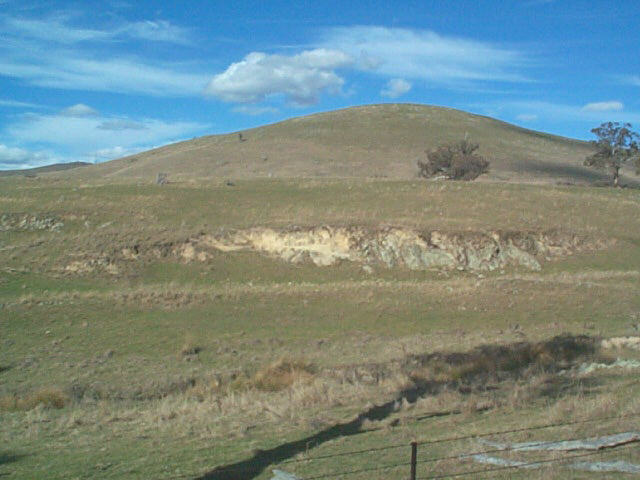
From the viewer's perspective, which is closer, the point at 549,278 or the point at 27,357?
the point at 27,357

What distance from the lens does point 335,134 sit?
370 feet

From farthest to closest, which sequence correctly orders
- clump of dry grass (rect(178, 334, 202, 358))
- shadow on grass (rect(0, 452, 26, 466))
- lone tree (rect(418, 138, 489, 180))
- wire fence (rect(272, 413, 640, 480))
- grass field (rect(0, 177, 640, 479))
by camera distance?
lone tree (rect(418, 138, 489, 180)), clump of dry grass (rect(178, 334, 202, 358)), grass field (rect(0, 177, 640, 479)), shadow on grass (rect(0, 452, 26, 466)), wire fence (rect(272, 413, 640, 480))

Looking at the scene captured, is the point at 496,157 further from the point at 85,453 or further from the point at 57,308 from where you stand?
the point at 85,453

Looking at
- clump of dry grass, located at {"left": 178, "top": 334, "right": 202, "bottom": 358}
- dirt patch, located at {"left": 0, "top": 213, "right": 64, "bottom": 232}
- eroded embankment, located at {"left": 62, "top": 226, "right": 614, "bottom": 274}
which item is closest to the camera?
clump of dry grass, located at {"left": 178, "top": 334, "right": 202, "bottom": 358}

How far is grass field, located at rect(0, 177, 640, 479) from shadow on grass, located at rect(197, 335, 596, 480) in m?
0.11

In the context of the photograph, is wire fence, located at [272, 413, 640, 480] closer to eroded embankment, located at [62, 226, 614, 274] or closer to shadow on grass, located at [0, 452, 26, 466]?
shadow on grass, located at [0, 452, 26, 466]

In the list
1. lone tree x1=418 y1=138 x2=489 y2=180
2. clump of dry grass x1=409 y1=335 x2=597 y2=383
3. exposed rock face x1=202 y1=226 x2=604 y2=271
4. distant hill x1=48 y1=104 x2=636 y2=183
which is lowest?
clump of dry grass x1=409 y1=335 x2=597 y2=383

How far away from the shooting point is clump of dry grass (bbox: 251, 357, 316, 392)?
18.3 metres

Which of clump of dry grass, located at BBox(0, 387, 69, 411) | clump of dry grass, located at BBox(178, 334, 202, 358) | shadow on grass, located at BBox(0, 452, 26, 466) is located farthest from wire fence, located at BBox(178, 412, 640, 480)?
clump of dry grass, located at BBox(178, 334, 202, 358)

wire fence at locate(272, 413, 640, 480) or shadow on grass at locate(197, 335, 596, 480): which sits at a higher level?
wire fence at locate(272, 413, 640, 480)

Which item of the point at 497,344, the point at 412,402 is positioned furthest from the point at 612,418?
the point at 497,344

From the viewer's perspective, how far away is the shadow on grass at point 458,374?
1040 cm

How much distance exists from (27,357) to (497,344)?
1736 cm

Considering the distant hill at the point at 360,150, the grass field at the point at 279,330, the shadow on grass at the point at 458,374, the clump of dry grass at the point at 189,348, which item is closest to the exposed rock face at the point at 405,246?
the grass field at the point at 279,330
